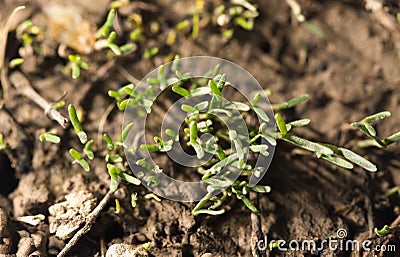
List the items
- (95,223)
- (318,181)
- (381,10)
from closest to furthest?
(95,223), (318,181), (381,10)

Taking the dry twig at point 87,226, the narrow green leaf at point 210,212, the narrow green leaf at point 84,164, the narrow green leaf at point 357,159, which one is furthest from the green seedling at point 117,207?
the narrow green leaf at point 357,159

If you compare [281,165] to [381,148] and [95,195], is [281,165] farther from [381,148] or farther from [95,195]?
[95,195]

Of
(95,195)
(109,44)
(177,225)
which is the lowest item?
(177,225)

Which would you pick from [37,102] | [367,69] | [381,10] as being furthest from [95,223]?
[381,10]

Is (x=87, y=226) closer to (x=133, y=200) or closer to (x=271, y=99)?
(x=133, y=200)

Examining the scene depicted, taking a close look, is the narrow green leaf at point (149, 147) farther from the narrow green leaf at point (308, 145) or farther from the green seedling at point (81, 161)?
the narrow green leaf at point (308, 145)

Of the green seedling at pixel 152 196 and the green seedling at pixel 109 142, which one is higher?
the green seedling at pixel 109 142

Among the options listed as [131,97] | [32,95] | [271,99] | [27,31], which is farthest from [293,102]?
[27,31]

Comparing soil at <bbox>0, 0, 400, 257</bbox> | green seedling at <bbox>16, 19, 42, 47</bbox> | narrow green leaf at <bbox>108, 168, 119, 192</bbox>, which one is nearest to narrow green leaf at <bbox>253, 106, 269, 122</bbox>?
soil at <bbox>0, 0, 400, 257</bbox>
